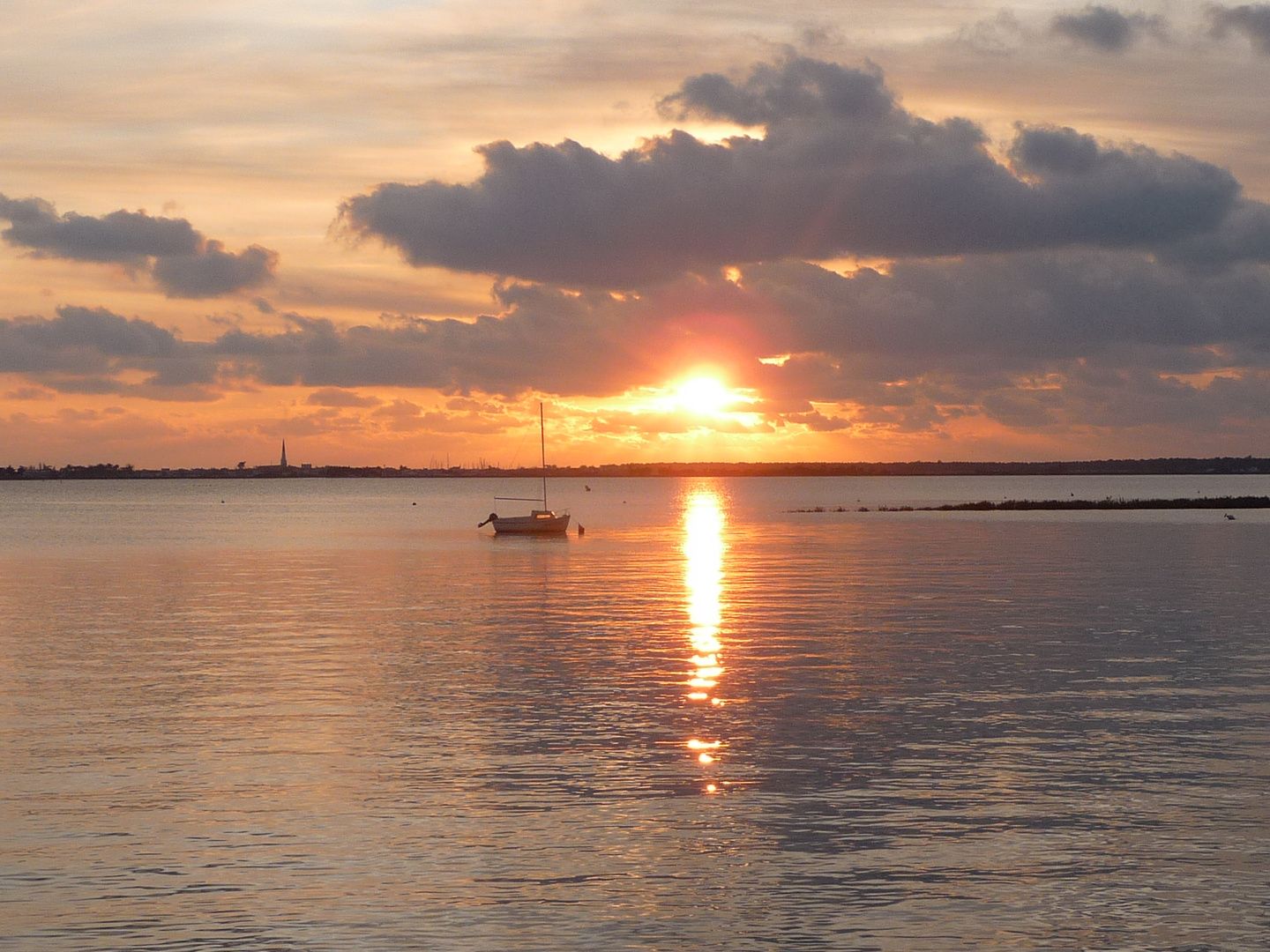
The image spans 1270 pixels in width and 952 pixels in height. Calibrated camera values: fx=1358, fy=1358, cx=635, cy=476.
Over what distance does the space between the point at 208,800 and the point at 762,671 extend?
62.6ft

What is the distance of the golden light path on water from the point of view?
27734 mm

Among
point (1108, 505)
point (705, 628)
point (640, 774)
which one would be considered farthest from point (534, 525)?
point (640, 774)

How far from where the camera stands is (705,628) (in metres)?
50.6

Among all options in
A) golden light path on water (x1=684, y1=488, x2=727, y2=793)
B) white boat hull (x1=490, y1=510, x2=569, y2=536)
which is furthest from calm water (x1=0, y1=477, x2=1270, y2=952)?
white boat hull (x1=490, y1=510, x2=569, y2=536)

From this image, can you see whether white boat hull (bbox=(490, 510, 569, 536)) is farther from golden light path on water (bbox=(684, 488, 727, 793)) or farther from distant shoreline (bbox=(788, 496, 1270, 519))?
distant shoreline (bbox=(788, 496, 1270, 519))

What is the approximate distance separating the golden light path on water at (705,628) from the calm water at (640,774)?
23cm

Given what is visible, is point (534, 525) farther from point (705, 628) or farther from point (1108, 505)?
point (1108, 505)

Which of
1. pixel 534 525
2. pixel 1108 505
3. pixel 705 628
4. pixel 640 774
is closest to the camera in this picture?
pixel 640 774

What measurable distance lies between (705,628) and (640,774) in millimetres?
25810

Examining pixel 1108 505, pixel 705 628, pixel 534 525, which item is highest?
pixel 1108 505

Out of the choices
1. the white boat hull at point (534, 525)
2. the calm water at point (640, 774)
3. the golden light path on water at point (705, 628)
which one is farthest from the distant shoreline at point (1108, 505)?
the calm water at point (640, 774)

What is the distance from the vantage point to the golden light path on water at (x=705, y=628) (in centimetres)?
2773

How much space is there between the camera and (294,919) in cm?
1656

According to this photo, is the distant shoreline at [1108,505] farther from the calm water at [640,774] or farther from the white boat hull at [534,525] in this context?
the calm water at [640,774]
